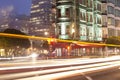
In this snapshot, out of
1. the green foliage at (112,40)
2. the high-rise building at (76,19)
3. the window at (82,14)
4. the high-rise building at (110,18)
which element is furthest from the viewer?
the high-rise building at (110,18)

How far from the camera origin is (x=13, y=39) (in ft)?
A: 258

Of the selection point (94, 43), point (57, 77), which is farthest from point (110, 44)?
point (57, 77)

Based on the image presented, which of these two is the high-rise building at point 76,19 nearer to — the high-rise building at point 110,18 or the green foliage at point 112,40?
the green foliage at point 112,40

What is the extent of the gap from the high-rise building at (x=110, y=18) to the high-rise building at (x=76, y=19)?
22.2 ft

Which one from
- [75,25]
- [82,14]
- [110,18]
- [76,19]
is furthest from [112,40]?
[75,25]

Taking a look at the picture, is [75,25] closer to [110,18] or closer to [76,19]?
[76,19]

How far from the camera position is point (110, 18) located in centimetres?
9056

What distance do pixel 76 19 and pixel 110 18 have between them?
22059 millimetres

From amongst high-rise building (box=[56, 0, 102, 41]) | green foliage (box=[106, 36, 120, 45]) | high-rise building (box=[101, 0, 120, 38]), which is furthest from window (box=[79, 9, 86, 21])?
high-rise building (box=[101, 0, 120, 38])

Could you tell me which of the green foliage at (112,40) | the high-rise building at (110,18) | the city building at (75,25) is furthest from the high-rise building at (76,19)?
the high-rise building at (110,18)

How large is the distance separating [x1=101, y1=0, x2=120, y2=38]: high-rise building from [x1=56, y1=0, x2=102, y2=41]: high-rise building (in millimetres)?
6763

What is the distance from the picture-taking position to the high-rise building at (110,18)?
86.8 meters

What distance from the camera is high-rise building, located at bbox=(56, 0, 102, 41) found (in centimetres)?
6950

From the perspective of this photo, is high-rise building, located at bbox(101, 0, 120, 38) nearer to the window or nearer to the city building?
the city building
